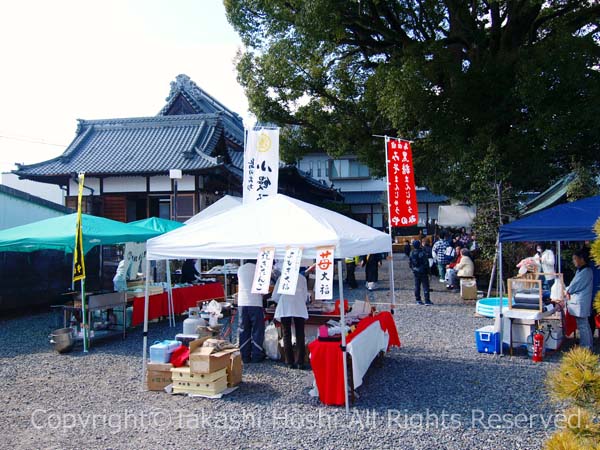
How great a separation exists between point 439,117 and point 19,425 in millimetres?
11423

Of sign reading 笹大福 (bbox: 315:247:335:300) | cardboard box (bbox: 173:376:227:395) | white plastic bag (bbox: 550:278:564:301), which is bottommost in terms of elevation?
cardboard box (bbox: 173:376:227:395)

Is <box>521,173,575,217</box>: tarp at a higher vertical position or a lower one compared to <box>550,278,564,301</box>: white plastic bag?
higher

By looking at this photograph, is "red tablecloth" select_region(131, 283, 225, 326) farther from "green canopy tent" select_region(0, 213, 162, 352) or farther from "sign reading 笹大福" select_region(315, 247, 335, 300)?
"sign reading 笹大福" select_region(315, 247, 335, 300)

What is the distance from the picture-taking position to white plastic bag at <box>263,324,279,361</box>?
721cm

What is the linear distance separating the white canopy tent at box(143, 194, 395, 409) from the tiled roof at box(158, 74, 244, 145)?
15564 millimetres

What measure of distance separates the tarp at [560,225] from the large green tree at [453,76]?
4285mm

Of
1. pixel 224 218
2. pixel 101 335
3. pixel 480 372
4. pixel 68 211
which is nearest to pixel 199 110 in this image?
pixel 68 211

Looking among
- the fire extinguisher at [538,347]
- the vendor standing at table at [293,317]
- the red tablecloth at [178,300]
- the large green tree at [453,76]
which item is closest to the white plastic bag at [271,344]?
the vendor standing at table at [293,317]

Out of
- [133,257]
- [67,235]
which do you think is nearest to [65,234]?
[67,235]

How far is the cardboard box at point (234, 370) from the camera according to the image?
6.01 metres

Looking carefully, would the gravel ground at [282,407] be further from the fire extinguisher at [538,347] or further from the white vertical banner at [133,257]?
the white vertical banner at [133,257]

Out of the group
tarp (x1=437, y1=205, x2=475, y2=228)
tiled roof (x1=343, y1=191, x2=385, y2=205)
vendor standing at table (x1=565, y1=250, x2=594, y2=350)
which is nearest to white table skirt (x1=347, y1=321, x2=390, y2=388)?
vendor standing at table (x1=565, y1=250, x2=594, y2=350)

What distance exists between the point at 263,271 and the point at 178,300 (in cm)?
574

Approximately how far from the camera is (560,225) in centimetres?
694
